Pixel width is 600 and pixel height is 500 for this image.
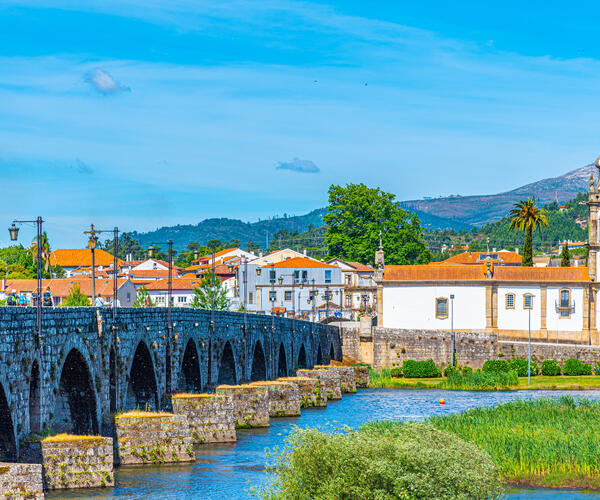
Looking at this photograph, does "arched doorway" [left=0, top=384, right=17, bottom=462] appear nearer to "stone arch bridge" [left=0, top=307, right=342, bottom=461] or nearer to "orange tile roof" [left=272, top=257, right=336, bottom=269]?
"stone arch bridge" [left=0, top=307, right=342, bottom=461]

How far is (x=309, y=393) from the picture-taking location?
7325cm

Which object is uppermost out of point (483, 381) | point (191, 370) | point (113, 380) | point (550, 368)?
point (113, 380)

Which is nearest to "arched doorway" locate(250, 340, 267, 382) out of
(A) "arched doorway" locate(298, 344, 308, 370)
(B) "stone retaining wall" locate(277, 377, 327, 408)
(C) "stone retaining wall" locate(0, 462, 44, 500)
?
(B) "stone retaining wall" locate(277, 377, 327, 408)

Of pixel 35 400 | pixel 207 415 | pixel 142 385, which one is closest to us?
pixel 35 400

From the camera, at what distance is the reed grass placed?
41281mm

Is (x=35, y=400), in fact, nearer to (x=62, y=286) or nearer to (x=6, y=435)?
(x=6, y=435)

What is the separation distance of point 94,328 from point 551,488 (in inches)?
719

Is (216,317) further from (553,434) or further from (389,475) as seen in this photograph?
(389,475)

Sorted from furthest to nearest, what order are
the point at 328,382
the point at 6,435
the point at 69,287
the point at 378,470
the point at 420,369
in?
1. the point at 69,287
2. the point at 420,369
3. the point at 328,382
4. the point at 6,435
5. the point at 378,470

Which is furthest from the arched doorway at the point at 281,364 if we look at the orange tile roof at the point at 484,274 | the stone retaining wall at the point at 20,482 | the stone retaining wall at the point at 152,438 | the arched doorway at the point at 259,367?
the stone retaining wall at the point at 20,482

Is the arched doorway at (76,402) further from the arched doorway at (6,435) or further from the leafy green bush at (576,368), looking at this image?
the leafy green bush at (576,368)

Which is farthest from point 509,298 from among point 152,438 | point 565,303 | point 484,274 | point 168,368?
point 152,438

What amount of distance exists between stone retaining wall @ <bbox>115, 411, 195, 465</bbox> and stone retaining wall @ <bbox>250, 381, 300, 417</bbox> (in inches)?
818

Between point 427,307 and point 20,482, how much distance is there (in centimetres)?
8228
